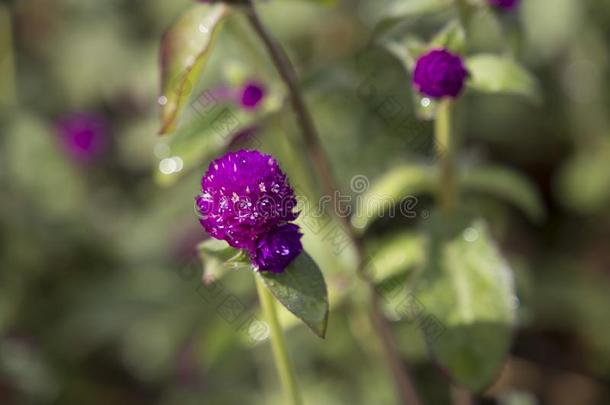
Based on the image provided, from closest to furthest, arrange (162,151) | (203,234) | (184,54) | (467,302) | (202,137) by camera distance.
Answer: (184,54) < (467,302) < (202,137) < (162,151) < (203,234)

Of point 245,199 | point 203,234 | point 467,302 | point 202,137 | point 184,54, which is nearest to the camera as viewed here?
point 245,199

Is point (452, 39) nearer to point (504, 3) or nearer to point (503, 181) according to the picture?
point (504, 3)

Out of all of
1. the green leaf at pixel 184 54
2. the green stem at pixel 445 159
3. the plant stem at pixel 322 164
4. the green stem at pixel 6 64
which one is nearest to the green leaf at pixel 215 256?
the green leaf at pixel 184 54

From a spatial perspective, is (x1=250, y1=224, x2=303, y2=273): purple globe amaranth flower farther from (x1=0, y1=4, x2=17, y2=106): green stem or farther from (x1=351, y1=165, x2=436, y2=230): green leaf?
(x1=0, y1=4, x2=17, y2=106): green stem

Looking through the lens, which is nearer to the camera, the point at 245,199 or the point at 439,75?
the point at 245,199

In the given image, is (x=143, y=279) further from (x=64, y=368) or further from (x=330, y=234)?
(x=330, y=234)

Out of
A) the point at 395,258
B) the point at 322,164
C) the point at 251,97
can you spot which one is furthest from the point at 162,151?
the point at 395,258

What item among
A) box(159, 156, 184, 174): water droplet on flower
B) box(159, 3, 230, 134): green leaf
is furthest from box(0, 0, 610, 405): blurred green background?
box(159, 3, 230, 134): green leaf
